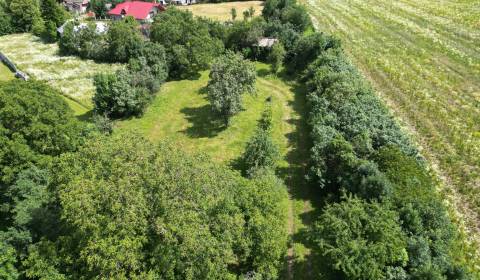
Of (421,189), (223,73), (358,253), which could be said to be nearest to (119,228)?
(358,253)

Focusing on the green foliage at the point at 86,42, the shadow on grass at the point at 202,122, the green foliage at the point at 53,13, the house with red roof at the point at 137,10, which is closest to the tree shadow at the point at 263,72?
the shadow on grass at the point at 202,122

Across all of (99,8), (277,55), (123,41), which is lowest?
(123,41)

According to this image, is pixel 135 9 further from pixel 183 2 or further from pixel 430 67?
pixel 430 67

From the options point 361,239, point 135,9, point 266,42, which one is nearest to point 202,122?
point 266,42

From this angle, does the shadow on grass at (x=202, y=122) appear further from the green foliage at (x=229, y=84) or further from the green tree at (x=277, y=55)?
the green tree at (x=277, y=55)

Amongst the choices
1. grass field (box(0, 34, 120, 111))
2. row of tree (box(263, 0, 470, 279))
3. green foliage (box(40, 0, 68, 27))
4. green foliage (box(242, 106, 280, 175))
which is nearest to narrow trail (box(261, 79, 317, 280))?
row of tree (box(263, 0, 470, 279))

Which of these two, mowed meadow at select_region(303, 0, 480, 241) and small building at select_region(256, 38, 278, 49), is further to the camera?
small building at select_region(256, 38, 278, 49)

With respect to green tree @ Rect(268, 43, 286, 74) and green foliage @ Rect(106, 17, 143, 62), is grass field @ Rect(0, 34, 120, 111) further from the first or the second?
green tree @ Rect(268, 43, 286, 74)
